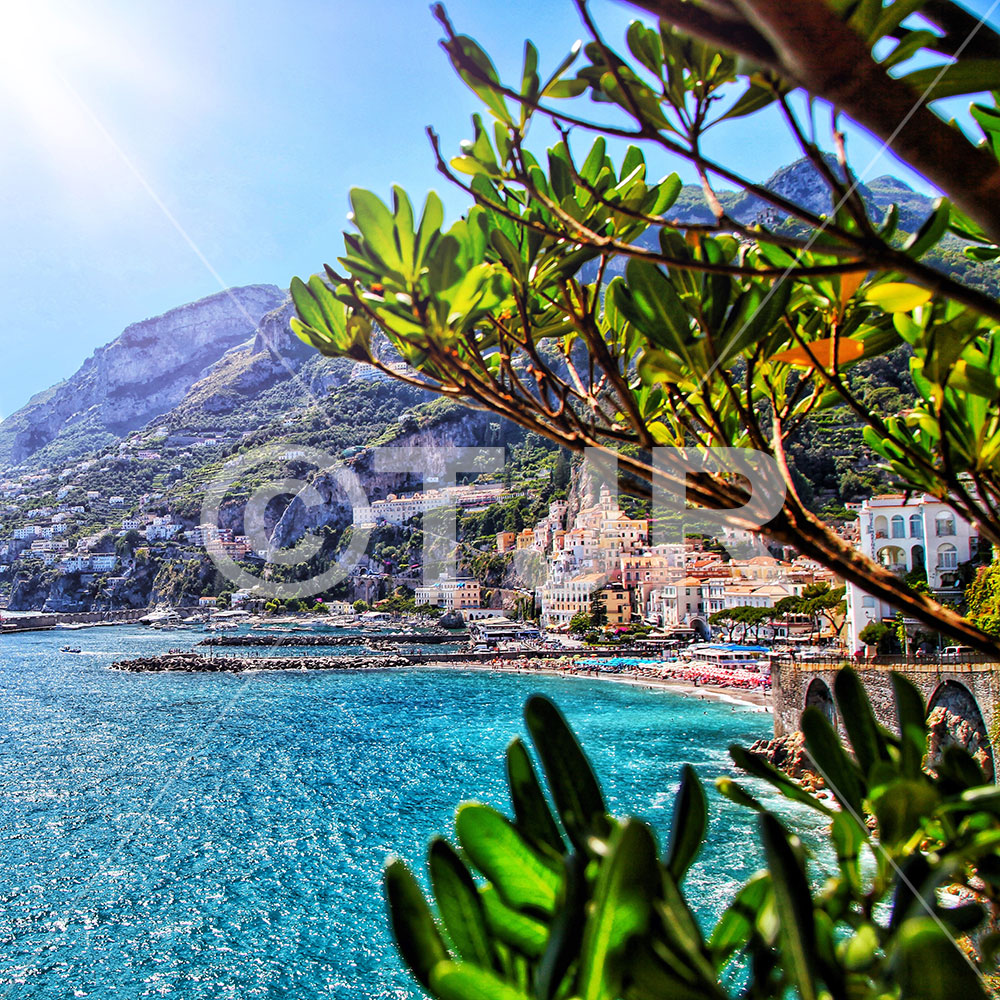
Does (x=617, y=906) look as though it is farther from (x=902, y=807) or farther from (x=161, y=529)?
(x=161, y=529)

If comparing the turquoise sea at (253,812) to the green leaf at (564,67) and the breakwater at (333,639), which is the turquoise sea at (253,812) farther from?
Answer: the breakwater at (333,639)

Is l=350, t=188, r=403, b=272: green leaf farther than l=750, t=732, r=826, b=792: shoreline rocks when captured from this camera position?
No

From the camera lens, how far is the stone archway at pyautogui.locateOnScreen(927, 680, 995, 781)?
10609mm

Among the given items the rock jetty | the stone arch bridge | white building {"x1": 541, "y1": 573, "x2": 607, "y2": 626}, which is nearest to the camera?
the stone arch bridge

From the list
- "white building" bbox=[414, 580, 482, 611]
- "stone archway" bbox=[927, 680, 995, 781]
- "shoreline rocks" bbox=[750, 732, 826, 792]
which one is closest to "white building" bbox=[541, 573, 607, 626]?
"white building" bbox=[414, 580, 482, 611]

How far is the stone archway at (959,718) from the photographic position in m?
10.6

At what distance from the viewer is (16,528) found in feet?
231

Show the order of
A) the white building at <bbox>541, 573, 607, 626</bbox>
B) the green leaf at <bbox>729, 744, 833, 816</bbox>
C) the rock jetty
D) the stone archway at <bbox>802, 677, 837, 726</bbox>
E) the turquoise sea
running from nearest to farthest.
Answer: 1. the green leaf at <bbox>729, 744, 833, 816</bbox>
2. the turquoise sea
3. the stone archway at <bbox>802, 677, 837, 726</bbox>
4. the rock jetty
5. the white building at <bbox>541, 573, 607, 626</bbox>

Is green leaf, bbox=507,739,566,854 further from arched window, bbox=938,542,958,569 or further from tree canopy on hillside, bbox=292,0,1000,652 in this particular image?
arched window, bbox=938,542,958,569

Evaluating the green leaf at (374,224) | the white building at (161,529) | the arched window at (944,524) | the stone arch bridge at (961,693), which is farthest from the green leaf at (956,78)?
the white building at (161,529)

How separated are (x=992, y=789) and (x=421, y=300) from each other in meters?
0.58

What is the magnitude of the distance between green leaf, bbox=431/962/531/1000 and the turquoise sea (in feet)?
30.9

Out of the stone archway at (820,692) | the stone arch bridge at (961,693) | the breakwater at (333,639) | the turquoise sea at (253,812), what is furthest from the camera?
the breakwater at (333,639)

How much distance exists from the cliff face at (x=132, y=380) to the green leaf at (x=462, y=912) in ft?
390
